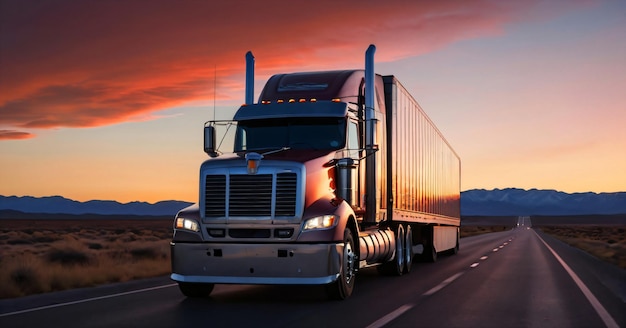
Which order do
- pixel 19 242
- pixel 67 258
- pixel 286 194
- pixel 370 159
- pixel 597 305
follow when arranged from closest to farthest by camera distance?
Answer: pixel 286 194 → pixel 597 305 → pixel 370 159 → pixel 67 258 → pixel 19 242

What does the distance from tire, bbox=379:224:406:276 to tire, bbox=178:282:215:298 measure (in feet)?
19.1

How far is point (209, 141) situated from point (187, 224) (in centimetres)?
188

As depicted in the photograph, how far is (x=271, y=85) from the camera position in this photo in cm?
1527

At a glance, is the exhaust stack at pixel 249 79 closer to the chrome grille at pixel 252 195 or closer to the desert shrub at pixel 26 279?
the chrome grille at pixel 252 195

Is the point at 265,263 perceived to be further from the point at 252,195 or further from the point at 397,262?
the point at 397,262

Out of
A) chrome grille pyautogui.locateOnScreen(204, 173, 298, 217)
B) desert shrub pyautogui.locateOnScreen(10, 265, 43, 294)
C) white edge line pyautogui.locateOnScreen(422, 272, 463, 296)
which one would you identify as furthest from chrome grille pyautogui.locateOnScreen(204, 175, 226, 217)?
A: desert shrub pyautogui.locateOnScreen(10, 265, 43, 294)

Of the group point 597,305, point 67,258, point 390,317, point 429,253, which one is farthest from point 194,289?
point 429,253

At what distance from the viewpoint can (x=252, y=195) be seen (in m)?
11.9

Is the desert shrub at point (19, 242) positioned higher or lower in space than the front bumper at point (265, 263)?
lower

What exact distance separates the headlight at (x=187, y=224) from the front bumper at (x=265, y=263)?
313mm

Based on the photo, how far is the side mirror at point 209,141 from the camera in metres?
13.3

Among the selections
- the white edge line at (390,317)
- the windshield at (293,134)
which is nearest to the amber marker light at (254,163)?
the windshield at (293,134)

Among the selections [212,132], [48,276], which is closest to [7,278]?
[48,276]

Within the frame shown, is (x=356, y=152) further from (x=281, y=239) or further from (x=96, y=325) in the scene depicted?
(x=96, y=325)
